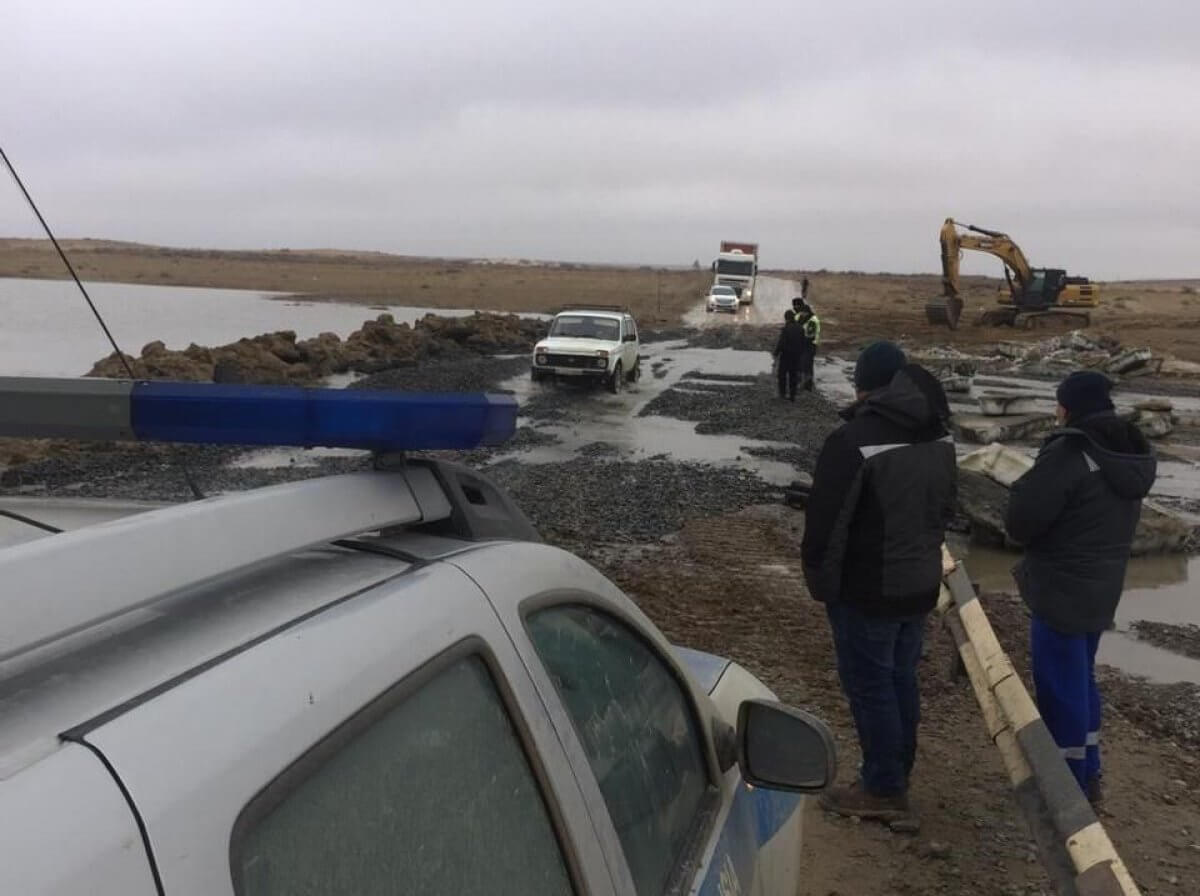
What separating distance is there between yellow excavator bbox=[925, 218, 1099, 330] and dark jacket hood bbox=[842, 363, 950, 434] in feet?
127

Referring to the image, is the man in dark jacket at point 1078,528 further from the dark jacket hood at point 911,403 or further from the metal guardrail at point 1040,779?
the dark jacket hood at point 911,403

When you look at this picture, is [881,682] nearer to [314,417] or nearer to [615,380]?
[314,417]

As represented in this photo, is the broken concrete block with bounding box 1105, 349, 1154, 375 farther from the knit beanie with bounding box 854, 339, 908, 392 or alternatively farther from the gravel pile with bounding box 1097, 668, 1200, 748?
the knit beanie with bounding box 854, 339, 908, 392

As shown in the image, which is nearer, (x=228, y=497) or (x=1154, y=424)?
(x=228, y=497)

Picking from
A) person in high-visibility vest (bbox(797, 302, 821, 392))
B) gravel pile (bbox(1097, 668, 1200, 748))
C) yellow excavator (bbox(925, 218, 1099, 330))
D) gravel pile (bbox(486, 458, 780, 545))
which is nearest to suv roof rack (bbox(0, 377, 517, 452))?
Answer: gravel pile (bbox(1097, 668, 1200, 748))

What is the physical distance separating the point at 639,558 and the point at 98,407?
752 cm

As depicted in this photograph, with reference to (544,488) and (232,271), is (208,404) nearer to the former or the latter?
(544,488)

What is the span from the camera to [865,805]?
465cm

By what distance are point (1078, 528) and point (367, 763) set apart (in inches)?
158

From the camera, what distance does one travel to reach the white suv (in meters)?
22.2

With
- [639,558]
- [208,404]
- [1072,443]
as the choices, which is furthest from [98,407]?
[639,558]

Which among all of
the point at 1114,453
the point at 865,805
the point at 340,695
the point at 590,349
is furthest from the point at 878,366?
the point at 590,349

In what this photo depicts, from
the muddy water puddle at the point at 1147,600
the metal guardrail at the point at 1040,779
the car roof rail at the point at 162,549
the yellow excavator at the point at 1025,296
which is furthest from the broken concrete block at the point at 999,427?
the yellow excavator at the point at 1025,296

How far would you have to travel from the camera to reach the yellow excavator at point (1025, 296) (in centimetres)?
4134
